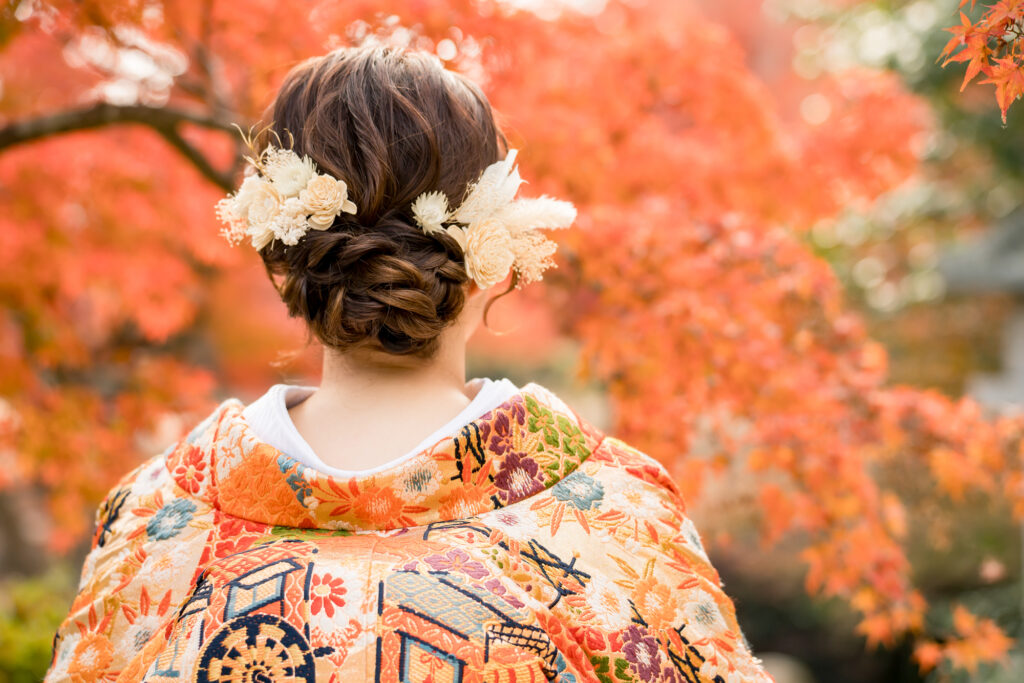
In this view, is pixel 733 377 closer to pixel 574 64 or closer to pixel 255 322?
pixel 574 64

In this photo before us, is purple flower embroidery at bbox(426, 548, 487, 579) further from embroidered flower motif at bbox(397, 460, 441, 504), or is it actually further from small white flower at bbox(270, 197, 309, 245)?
small white flower at bbox(270, 197, 309, 245)

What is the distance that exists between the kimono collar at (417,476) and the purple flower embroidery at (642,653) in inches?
12.5

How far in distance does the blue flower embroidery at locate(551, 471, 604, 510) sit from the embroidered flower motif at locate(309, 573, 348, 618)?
433 millimetres

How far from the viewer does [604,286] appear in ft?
10.5

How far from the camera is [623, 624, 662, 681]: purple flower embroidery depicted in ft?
4.47

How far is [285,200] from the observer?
142 centimetres

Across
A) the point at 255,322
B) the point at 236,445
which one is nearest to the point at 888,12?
the point at 255,322

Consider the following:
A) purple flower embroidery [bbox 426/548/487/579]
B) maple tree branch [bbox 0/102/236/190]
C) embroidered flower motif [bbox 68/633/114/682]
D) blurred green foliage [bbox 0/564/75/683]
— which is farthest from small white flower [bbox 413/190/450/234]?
blurred green foliage [bbox 0/564/75/683]

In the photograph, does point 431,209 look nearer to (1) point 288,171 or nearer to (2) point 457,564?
(1) point 288,171

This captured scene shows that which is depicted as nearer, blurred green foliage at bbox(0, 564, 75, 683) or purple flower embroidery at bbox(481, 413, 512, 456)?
purple flower embroidery at bbox(481, 413, 512, 456)

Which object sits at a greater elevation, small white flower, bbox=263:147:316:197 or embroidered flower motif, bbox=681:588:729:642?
small white flower, bbox=263:147:316:197

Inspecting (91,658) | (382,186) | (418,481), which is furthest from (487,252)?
(91,658)

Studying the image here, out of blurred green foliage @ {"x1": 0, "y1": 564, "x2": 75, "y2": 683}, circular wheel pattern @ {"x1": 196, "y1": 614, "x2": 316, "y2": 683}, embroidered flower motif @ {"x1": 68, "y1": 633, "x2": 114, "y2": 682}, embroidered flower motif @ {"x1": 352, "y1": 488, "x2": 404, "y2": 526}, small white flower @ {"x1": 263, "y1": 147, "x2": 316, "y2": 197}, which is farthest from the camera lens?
blurred green foliage @ {"x1": 0, "y1": 564, "x2": 75, "y2": 683}

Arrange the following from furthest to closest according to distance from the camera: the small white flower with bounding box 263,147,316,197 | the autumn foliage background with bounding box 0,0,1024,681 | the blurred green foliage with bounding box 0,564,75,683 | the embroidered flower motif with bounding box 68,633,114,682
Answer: the blurred green foliage with bounding box 0,564,75,683 → the autumn foliage background with bounding box 0,0,1024,681 → the embroidered flower motif with bounding box 68,633,114,682 → the small white flower with bounding box 263,147,316,197
